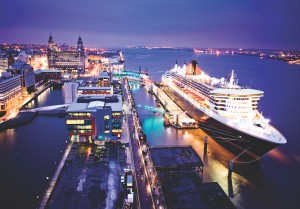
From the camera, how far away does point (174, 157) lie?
39.0 m

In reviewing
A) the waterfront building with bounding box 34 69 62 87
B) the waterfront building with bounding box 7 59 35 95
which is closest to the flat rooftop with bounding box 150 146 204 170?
the waterfront building with bounding box 7 59 35 95

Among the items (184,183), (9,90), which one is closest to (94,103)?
(184,183)

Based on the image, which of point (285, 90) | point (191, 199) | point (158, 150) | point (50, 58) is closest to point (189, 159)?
point (158, 150)

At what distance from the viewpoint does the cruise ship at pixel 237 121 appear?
40.8 metres

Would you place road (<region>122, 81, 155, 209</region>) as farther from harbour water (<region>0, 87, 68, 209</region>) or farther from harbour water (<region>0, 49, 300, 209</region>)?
harbour water (<region>0, 87, 68, 209</region>)

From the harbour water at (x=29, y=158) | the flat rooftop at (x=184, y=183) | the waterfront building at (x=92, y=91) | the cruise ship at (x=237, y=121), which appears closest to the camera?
the flat rooftop at (x=184, y=183)

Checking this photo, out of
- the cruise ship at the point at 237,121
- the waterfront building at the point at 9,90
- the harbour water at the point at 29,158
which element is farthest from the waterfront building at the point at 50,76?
the cruise ship at the point at 237,121

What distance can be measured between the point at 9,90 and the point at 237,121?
199 ft

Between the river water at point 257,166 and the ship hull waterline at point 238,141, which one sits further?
the ship hull waterline at point 238,141

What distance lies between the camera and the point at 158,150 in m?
41.3

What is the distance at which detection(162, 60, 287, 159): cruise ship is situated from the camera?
40.8 meters

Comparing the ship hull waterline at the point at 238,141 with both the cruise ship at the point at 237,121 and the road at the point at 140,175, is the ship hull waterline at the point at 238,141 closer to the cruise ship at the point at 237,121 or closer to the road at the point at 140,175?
the cruise ship at the point at 237,121

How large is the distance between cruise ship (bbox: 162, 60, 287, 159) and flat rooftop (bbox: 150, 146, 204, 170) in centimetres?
937

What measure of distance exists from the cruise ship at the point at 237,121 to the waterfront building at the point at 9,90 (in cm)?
5042
